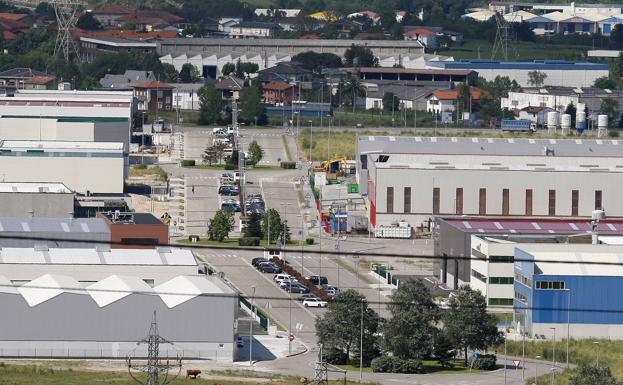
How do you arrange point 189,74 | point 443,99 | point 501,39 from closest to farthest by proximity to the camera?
point 443,99
point 189,74
point 501,39

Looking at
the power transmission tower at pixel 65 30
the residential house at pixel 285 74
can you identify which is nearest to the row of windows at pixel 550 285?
the residential house at pixel 285 74

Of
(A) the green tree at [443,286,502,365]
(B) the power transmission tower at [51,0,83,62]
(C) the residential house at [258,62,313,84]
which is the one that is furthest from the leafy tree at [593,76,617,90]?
(A) the green tree at [443,286,502,365]

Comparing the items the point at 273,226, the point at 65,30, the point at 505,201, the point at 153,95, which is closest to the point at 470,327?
the point at 273,226

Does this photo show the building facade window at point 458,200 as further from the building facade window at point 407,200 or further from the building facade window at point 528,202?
the building facade window at point 528,202

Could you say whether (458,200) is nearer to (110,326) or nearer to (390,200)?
(390,200)

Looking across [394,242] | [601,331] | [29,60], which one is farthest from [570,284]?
[29,60]

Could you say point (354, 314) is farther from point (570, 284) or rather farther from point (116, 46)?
point (116, 46)
